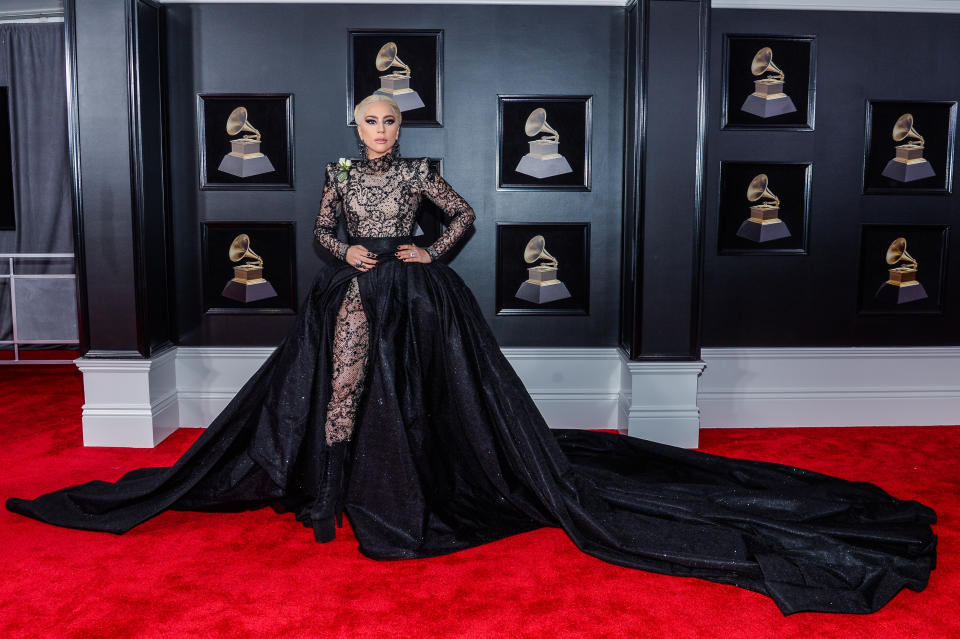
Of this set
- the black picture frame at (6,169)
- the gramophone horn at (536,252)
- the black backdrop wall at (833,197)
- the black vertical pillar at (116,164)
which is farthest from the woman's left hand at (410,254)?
the black picture frame at (6,169)

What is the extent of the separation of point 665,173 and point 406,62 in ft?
4.98

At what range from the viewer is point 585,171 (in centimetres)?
448

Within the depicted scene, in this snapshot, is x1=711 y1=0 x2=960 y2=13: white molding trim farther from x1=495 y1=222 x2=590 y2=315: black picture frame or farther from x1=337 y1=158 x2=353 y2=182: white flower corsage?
x1=337 y1=158 x2=353 y2=182: white flower corsage

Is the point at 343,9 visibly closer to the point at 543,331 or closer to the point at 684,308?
the point at 543,331

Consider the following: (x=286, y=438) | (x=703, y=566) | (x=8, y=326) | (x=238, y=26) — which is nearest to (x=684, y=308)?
(x=703, y=566)

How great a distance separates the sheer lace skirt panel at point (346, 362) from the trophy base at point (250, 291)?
4.22 ft

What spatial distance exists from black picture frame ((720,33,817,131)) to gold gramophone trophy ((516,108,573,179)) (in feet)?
3.06

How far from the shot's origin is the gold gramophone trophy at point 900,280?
4.64m

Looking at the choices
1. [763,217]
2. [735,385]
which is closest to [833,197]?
[763,217]

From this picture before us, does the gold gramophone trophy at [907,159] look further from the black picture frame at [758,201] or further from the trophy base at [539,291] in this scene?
the trophy base at [539,291]

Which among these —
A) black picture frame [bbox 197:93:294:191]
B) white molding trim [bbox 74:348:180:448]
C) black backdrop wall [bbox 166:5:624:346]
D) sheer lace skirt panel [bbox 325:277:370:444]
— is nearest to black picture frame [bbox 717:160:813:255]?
black backdrop wall [bbox 166:5:624:346]

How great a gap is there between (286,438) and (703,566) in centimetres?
171

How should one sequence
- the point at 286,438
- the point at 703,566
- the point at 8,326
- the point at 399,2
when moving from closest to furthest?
the point at 703,566, the point at 286,438, the point at 399,2, the point at 8,326

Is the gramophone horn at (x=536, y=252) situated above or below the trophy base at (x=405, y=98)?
below
